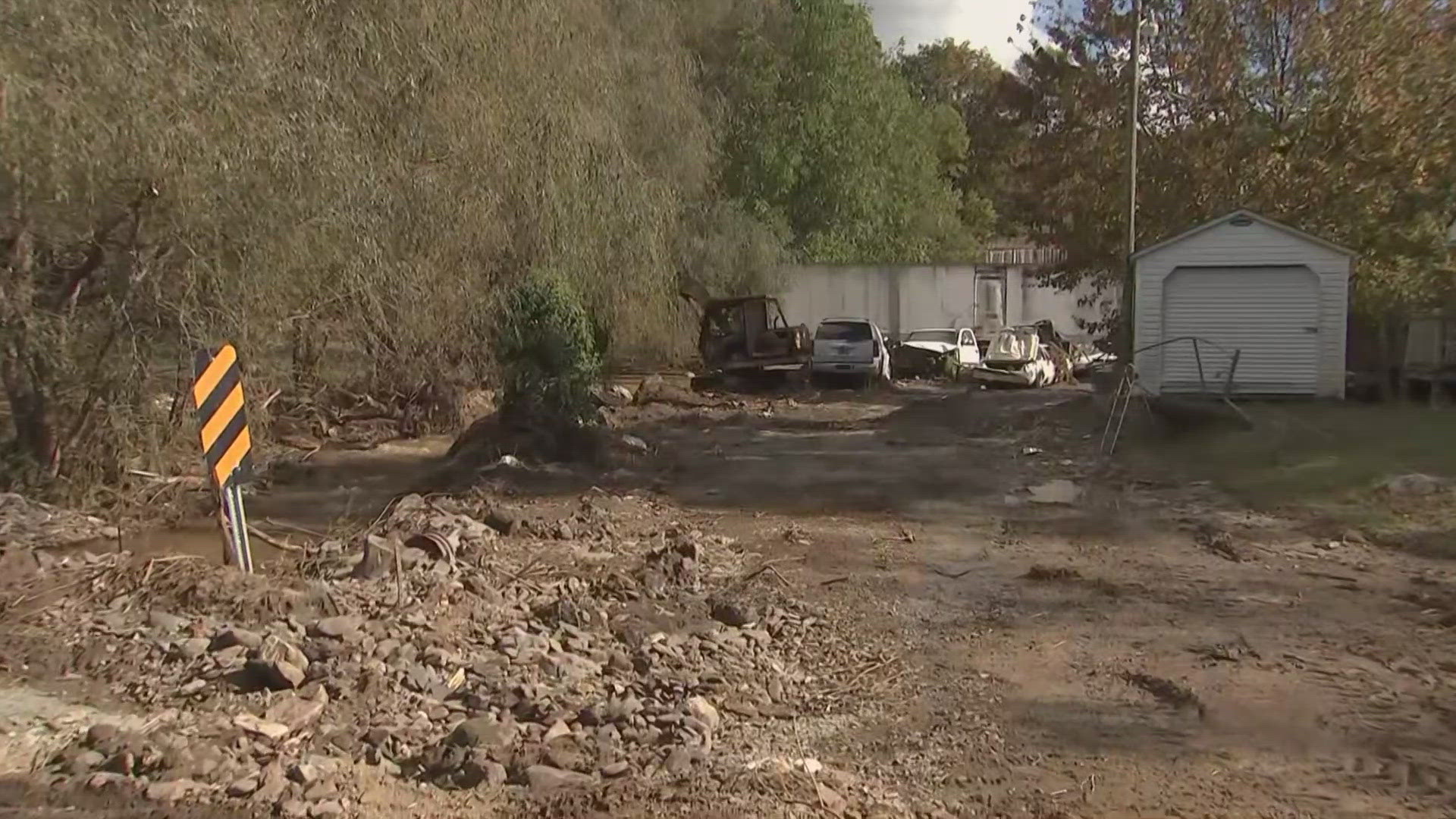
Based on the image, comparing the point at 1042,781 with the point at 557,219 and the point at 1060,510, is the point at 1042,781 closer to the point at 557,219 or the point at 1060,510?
the point at 1060,510

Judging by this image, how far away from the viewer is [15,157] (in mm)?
7629

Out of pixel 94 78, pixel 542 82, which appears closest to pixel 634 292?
pixel 542 82

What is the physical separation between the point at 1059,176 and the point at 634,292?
11667 mm

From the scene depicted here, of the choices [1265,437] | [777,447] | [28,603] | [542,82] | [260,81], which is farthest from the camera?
[777,447]

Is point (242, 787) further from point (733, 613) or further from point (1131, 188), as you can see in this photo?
point (1131, 188)

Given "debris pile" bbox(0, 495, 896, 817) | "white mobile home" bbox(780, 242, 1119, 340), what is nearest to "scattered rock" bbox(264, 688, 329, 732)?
"debris pile" bbox(0, 495, 896, 817)

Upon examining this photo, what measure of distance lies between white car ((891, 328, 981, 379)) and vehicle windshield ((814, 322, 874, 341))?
3.77 m

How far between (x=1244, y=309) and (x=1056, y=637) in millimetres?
13082

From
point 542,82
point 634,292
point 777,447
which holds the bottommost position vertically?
point 777,447

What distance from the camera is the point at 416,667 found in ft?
21.4

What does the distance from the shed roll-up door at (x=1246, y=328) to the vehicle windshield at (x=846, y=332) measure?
9.53m

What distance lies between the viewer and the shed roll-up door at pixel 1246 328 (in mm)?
18844

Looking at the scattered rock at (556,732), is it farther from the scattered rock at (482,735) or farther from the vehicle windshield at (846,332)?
the vehicle windshield at (846,332)

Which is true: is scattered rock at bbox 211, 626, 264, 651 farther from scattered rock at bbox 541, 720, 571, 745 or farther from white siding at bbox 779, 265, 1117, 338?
white siding at bbox 779, 265, 1117, 338
